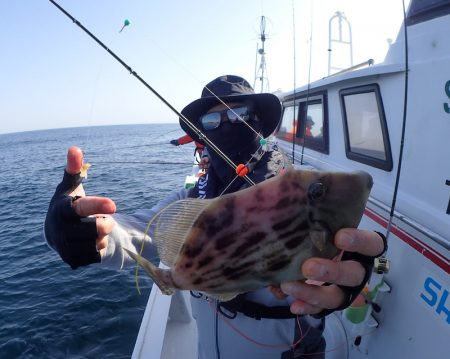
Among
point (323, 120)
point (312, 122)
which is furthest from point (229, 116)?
point (312, 122)

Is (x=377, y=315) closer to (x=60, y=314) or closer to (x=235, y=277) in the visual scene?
(x=235, y=277)

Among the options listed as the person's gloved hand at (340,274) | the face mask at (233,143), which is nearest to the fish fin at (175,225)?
the person's gloved hand at (340,274)

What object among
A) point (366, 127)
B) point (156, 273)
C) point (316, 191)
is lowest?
point (156, 273)

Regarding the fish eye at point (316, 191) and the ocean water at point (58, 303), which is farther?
the ocean water at point (58, 303)

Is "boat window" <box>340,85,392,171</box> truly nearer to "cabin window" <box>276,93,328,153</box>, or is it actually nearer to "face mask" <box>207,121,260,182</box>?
"cabin window" <box>276,93,328,153</box>

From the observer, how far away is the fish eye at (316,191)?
4.38 feet

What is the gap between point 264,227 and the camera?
4.57 feet

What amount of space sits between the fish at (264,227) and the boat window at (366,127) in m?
2.39

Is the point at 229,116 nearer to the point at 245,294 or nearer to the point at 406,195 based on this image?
the point at 245,294

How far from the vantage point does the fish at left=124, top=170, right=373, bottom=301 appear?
136 cm

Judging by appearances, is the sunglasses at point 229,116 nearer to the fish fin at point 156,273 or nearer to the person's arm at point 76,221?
the person's arm at point 76,221

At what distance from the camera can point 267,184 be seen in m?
1.37

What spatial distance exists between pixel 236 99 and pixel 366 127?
2.09 metres

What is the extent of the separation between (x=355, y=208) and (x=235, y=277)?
0.68 meters
